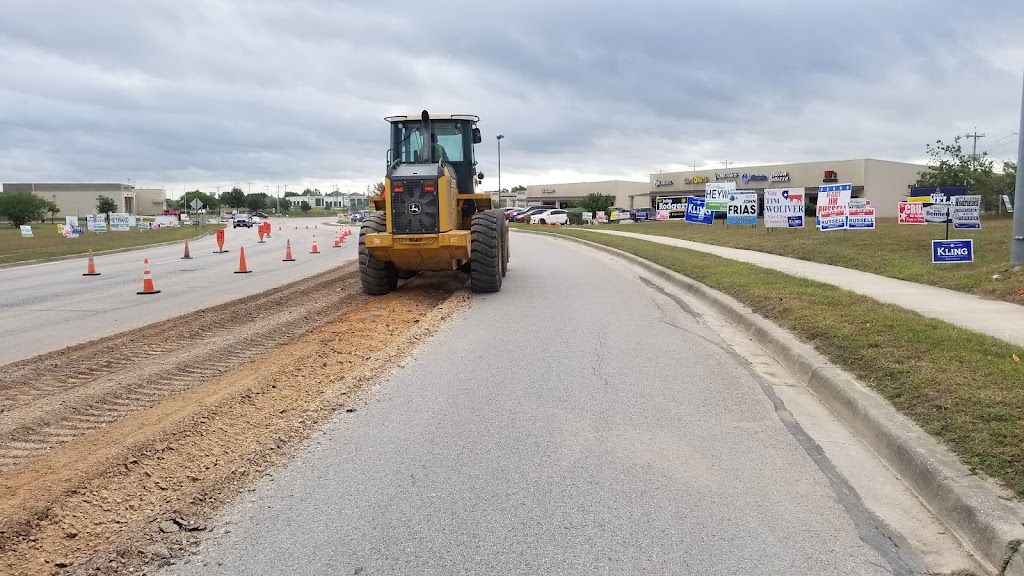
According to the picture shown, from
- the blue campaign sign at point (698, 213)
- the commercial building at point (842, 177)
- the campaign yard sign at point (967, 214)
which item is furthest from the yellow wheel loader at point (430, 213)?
the commercial building at point (842, 177)

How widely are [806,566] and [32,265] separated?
2645 centimetres

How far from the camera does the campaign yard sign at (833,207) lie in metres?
23.7

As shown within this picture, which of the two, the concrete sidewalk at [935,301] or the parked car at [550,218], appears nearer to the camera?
the concrete sidewalk at [935,301]

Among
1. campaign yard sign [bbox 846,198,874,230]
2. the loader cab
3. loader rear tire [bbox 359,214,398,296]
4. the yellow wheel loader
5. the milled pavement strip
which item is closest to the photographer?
the milled pavement strip

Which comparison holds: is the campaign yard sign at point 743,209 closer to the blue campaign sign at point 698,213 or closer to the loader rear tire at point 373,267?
the blue campaign sign at point 698,213

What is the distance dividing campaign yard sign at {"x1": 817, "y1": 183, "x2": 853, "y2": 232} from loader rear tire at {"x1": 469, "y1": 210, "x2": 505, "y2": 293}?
14198 millimetres

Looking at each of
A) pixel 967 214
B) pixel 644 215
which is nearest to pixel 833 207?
pixel 967 214

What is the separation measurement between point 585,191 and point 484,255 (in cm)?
9444

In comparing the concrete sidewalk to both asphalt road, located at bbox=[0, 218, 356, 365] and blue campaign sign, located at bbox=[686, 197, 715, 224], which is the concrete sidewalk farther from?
blue campaign sign, located at bbox=[686, 197, 715, 224]

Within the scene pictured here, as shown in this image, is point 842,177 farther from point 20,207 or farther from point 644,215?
point 20,207

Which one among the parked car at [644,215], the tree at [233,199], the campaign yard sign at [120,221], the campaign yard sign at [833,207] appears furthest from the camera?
the tree at [233,199]

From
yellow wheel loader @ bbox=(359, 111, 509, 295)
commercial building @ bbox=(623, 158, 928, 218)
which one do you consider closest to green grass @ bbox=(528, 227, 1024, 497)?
yellow wheel loader @ bbox=(359, 111, 509, 295)

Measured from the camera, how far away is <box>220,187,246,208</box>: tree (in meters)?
192

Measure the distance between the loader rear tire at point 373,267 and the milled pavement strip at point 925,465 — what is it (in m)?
7.55
